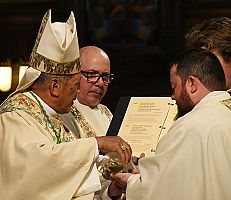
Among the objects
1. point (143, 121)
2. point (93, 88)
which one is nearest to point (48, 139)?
point (143, 121)

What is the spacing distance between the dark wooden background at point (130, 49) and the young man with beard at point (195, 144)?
23.4ft

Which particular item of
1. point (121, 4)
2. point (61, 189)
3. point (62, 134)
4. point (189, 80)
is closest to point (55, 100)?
point (62, 134)

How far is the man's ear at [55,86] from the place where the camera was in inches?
150

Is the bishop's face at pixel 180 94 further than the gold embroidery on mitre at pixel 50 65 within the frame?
No

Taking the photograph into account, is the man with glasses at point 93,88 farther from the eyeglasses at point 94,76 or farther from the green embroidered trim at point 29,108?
the green embroidered trim at point 29,108

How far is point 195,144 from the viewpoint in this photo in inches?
126

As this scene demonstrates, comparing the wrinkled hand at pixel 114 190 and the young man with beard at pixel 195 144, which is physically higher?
the young man with beard at pixel 195 144

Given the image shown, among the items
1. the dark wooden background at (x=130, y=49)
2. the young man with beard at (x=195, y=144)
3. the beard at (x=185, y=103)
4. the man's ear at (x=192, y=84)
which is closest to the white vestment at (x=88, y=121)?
the young man with beard at (x=195, y=144)

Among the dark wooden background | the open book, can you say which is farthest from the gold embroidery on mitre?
the dark wooden background

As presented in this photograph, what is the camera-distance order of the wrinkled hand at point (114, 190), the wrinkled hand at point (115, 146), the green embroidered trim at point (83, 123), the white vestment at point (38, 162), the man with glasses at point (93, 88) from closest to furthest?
the white vestment at point (38, 162), the wrinkled hand at point (115, 146), the wrinkled hand at point (114, 190), the green embroidered trim at point (83, 123), the man with glasses at point (93, 88)

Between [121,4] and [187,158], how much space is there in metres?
8.00

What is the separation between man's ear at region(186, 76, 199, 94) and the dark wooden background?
7179mm

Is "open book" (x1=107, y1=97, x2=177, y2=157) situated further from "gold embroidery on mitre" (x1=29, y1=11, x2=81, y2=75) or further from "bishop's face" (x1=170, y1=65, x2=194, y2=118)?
"bishop's face" (x1=170, y1=65, x2=194, y2=118)

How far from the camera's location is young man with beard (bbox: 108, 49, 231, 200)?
3.19 meters
